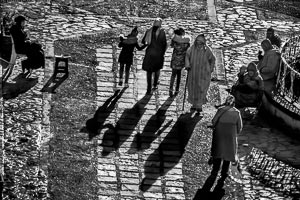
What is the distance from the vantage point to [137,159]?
78.8 ft

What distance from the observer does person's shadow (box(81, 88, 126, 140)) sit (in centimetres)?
2502

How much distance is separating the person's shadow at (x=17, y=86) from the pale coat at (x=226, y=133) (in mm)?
5196

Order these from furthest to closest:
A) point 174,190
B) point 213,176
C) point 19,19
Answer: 1. point 19,19
2. point 213,176
3. point 174,190

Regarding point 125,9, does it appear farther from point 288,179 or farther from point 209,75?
point 288,179

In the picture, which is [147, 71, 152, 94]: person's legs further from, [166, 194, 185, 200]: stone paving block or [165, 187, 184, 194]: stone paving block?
[166, 194, 185, 200]: stone paving block

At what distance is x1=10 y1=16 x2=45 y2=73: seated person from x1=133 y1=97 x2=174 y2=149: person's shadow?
3.00 m

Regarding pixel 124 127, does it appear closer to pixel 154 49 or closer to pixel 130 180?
pixel 154 49

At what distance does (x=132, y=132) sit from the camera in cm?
2516

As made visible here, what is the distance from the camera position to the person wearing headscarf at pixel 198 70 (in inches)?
1016

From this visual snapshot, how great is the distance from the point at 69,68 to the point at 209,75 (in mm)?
3540

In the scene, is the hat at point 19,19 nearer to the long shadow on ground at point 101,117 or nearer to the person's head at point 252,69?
the long shadow on ground at point 101,117

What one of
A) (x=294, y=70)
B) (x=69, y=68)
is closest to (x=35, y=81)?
(x=69, y=68)

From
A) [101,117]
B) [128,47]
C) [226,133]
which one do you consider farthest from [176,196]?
[128,47]

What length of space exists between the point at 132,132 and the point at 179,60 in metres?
2.37
